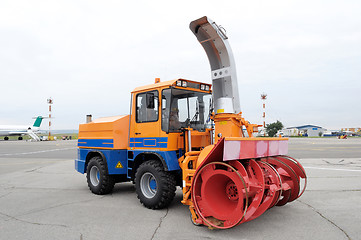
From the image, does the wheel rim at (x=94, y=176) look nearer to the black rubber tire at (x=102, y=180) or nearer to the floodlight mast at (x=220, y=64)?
the black rubber tire at (x=102, y=180)

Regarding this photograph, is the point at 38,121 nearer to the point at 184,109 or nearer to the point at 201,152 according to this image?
the point at 184,109

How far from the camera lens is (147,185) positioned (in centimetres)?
561

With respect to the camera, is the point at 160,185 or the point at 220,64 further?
the point at 160,185

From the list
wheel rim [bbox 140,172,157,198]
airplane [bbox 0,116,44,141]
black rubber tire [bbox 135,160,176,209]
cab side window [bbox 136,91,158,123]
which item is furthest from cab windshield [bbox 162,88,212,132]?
airplane [bbox 0,116,44,141]

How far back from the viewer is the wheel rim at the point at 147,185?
555cm

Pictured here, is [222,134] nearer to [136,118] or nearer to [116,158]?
[136,118]

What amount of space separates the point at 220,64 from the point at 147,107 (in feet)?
5.58

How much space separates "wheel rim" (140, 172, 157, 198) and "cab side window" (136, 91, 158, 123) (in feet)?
3.83

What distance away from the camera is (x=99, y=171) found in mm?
6809

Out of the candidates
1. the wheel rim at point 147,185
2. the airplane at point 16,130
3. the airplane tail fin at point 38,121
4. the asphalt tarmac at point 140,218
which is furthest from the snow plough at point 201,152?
the airplane tail fin at point 38,121

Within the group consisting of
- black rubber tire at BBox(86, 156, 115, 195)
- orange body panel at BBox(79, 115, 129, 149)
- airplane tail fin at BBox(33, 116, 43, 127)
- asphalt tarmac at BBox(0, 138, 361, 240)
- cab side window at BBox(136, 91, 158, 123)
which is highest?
airplane tail fin at BBox(33, 116, 43, 127)

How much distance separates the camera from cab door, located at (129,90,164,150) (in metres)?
5.48

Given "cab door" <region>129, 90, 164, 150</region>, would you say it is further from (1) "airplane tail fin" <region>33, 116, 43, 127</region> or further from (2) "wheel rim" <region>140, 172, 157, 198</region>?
(1) "airplane tail fin" <region>33, 116, 43, 127</region>

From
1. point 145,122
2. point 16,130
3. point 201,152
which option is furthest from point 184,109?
point 16,130
